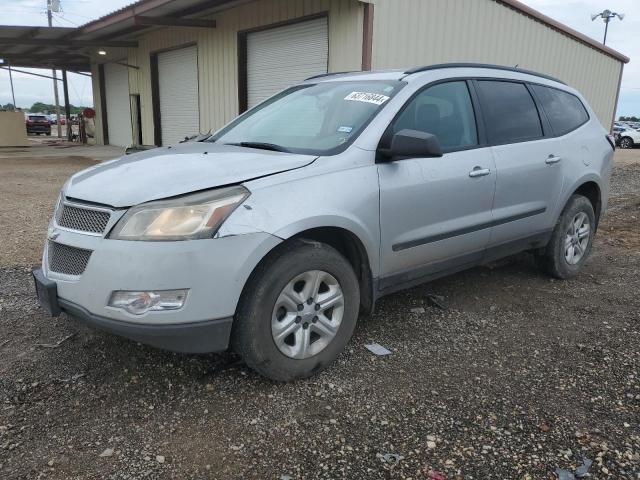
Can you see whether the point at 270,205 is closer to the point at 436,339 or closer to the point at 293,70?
the point at 436,339

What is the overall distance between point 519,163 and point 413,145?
57.3 inches

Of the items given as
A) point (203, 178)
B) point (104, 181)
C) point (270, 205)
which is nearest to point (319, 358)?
point (270, 205)

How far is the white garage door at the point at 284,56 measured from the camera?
1114cm

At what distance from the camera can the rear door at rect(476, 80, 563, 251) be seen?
4.12 metres

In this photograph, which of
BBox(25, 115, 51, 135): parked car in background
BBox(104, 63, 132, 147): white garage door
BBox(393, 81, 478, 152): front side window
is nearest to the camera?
BBox(393, 81, 478, 152): front side window

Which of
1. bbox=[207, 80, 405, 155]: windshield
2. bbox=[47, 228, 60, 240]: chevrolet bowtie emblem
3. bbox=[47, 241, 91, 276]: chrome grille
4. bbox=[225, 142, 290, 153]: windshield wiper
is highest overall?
bbox=[207, 80, 405, 155]: windshield

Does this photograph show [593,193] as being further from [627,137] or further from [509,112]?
[627,137]

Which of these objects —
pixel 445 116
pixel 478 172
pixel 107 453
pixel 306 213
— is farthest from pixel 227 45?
pixel 107 453

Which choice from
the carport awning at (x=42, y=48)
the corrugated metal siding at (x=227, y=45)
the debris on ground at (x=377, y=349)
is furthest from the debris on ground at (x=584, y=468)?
the carport awning at (x=42, y=48)

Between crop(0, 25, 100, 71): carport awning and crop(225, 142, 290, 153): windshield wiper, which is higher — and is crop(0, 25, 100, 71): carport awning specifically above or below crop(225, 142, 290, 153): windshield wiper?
above

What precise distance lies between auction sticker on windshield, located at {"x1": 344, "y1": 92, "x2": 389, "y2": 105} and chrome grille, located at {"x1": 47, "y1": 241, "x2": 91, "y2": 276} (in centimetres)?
197

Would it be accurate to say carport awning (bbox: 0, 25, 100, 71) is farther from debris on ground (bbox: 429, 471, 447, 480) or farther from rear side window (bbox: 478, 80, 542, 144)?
debris on ground (bbox: 429, 471, 447, 480)

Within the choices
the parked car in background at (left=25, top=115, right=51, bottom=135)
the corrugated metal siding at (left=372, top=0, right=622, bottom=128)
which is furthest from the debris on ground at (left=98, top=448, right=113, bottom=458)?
the parked car in background at (left=25, top=115, right=51, bottom=135)

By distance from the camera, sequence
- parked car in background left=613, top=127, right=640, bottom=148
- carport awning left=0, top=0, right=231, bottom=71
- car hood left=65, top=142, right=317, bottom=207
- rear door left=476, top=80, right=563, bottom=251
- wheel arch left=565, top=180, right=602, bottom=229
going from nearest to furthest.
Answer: car hood left=65, top=142, right=317, bottom=207
rear door left=476, top=80, right=563, bottom=251
wheel arch left=565, top=180, right=602, bottom=229
carport awning left=0, top=0, right=231, bottom=71
parked car in background left=613, top=127, right=640, bottom=148
